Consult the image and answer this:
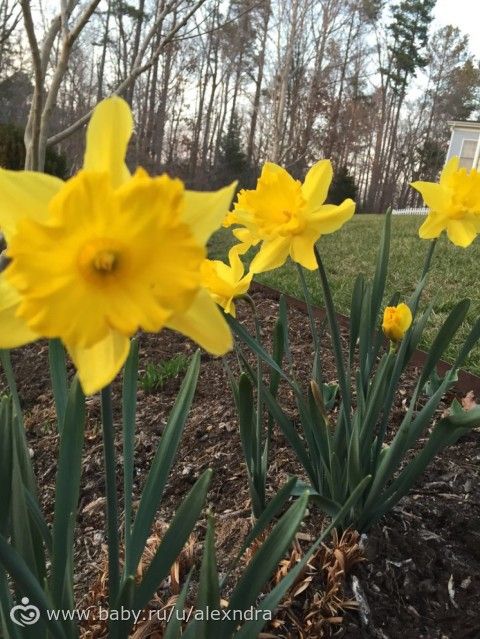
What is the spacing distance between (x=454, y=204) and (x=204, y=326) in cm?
104

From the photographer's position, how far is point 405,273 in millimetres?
4898

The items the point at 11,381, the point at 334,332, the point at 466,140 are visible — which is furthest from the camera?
the point at 466,140

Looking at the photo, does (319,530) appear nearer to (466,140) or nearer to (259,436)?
(259,436)

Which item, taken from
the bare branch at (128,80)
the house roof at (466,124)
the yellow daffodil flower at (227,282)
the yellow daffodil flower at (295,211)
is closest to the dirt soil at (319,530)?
the yellow daffodil flower at (227,282)

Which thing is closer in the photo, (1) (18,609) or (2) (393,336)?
(1) (18,609)

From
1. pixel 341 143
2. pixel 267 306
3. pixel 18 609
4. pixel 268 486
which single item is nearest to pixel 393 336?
pixel 268 486

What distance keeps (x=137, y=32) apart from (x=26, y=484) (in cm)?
1784

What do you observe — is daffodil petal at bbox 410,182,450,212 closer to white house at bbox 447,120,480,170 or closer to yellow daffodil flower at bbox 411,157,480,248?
yellow daffodil flower at bbox 411,157,480,248

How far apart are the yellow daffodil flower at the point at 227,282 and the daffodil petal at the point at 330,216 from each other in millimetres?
213

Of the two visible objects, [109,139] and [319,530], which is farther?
[319,530]

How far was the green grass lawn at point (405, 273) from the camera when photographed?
384 cm

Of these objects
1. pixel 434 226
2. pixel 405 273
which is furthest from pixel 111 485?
pixel 405 273

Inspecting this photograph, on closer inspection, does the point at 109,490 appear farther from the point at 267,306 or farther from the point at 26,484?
the point at 267,306

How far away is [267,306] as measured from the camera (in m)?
3.97
